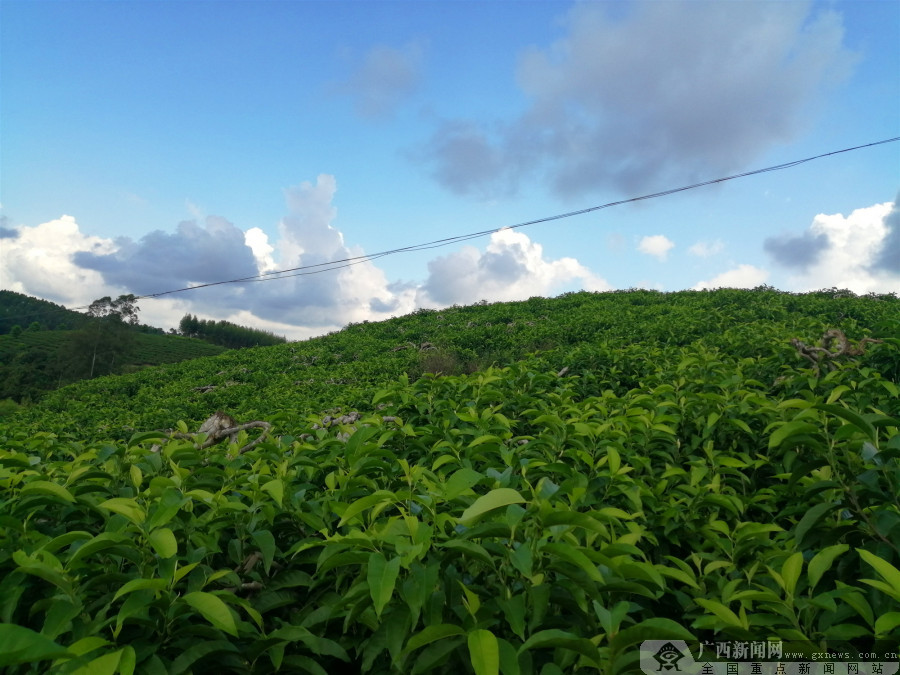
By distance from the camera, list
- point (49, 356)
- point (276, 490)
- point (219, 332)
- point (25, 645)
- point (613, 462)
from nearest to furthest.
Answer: point (25, 645) → point (276, 490) → point (613, 462) → point (49, 356) → point (219, 332)

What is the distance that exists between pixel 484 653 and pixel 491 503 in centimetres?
30

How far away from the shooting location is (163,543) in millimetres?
1392

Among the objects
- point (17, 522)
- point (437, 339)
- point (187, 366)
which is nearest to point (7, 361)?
point (187, 366)

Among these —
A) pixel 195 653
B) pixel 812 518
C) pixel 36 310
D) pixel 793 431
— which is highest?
pixel 36 310

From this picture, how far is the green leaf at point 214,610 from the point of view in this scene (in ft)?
3.99

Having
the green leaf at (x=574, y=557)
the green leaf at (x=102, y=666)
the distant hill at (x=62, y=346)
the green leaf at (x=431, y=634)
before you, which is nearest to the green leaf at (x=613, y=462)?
the green leaf at (x=574, y=557)

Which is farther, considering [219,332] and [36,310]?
[219,332]

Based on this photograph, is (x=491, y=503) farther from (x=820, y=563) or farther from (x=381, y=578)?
(x=820, y=563)

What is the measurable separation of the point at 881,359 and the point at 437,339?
10.00 m

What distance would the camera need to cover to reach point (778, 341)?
5578 millimetres

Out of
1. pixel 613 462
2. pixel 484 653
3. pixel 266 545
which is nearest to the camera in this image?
pixel 484 653

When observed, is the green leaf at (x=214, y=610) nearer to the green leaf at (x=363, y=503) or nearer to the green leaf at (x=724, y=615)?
the green leaf at (x=363, y=503)

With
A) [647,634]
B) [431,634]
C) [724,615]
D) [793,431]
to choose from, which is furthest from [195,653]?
[793,431]

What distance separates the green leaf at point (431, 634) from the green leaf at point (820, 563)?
983mm
